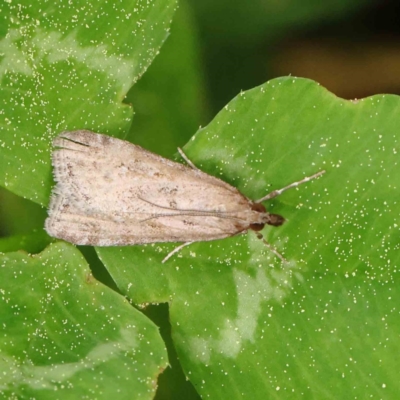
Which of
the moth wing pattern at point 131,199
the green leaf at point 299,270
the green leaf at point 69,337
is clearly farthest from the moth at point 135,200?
the green leaf at point 69,337

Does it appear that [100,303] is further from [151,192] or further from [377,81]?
[377,81]

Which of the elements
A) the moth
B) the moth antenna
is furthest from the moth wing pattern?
the moth antenna

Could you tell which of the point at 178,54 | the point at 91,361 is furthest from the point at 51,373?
the point at 178,54

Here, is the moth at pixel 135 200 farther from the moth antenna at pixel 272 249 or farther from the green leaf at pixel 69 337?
the green leaf at pixel 69 337

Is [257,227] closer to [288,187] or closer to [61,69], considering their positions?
[288,187]

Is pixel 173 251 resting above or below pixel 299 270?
below

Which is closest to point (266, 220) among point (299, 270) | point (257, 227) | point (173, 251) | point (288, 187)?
point (257, 227)
